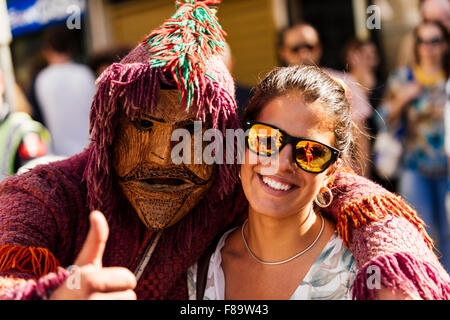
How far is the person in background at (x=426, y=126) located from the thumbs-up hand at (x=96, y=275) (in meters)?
3.06

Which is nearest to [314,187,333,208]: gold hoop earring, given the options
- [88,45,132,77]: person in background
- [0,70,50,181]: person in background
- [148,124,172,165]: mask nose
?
[148,124,172,165]: mask nose

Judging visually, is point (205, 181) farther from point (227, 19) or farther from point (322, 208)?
point (227, 19)

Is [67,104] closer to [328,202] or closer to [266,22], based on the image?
[328,202]

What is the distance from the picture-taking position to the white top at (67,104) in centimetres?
414

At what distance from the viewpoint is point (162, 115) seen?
1.95 metres

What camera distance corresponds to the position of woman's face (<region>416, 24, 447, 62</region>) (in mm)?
4203

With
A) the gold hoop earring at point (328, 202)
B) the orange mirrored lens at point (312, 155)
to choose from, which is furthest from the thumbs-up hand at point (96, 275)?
the gold hoop earring at point (328, 202)

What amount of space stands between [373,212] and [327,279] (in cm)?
29

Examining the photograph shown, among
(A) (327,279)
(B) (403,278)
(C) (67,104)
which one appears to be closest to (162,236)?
(A) (327,279)

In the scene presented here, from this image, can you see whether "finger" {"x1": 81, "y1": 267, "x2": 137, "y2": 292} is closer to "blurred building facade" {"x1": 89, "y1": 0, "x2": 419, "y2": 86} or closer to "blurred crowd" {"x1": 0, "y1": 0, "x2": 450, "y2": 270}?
"blurred crowd" {"x1": 0, "y1": 0, "x2": 450, "y2": 270}

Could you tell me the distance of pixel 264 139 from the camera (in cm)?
202

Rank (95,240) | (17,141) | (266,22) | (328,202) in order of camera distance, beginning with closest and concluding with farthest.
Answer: (95,240), (328,202), (17,141), (266,22)
